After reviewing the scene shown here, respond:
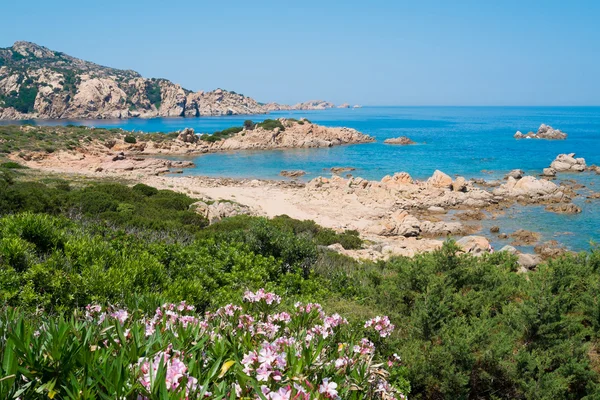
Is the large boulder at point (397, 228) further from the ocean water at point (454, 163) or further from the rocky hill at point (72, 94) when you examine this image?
the rocky hill at point (72, 94)

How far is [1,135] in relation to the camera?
4984cm

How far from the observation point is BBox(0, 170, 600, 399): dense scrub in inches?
189

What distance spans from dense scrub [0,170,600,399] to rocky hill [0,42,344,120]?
450 ft

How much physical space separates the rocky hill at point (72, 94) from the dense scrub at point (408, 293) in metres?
137

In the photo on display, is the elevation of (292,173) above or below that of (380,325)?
below

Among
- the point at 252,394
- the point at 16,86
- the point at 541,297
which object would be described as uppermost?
the point at 16,86

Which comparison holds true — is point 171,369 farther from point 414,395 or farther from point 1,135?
point 1,135

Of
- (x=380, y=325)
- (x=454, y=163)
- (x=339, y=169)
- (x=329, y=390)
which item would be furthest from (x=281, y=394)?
(x=454, y=163)

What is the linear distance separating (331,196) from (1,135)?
42.9 meters

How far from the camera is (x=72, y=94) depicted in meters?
131

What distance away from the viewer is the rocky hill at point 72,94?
124 m

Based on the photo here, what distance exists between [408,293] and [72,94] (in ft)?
488

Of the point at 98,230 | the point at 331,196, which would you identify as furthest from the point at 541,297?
the point at 331,196

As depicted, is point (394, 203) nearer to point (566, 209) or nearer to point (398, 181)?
point (398, 181)
